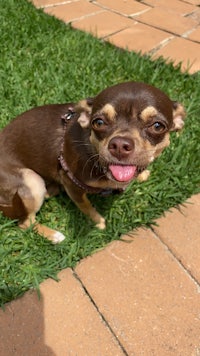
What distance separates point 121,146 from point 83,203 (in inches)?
35.1

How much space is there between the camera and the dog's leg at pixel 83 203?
280cm

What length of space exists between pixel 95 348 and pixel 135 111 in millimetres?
1469

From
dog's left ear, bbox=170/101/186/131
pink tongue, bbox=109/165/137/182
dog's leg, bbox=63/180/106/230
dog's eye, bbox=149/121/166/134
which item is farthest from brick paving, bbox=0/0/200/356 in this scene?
dog's eye, bbox=149/121/166/134

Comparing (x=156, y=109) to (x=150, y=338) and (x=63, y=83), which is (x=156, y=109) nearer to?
(x=150, y=338)

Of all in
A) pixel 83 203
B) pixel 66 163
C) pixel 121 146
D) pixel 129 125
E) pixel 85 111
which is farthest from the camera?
pixel 83 203

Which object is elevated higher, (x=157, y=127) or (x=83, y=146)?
(x=157, y=127)

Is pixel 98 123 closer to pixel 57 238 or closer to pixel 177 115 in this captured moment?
pixel 177 115

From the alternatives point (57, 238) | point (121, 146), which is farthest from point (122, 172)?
point (57, 238)

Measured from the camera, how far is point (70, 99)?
3908mm

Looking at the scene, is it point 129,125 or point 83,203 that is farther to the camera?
point 83,203

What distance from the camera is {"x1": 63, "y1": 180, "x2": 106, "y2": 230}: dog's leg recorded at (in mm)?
2797

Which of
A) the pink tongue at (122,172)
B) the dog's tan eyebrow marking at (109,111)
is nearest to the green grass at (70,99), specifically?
the pink tongue at (122,172)

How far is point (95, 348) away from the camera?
2324mm

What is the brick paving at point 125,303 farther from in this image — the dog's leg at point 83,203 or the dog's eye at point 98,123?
the dog's eye at point 98,123
